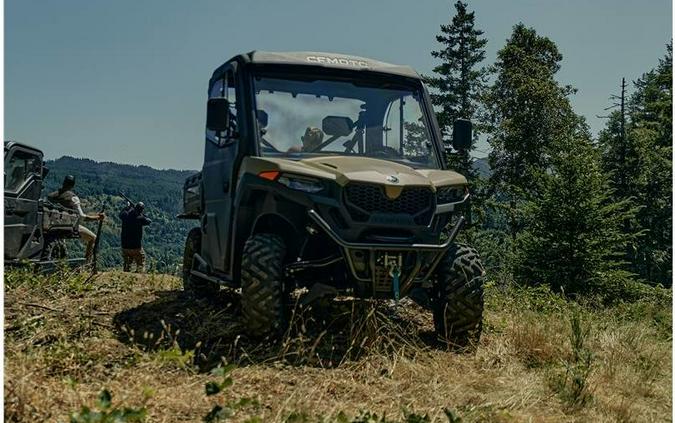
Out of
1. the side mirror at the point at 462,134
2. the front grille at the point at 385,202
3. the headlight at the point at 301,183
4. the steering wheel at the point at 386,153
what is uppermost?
the side mirror at the point at 462,134

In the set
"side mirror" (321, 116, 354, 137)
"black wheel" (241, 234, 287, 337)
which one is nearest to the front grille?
"black wheel" (241, 234, 287, 337)

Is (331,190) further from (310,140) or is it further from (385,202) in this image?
(310,140)

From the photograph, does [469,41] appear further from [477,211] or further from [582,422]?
[582,422]

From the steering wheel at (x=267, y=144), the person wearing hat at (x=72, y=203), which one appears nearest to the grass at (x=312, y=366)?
the steering wheel at (x=267, y=144)

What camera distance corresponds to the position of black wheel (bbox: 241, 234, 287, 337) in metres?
6.55

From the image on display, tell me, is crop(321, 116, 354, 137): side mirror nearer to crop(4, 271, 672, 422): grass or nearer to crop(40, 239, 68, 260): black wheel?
crop(4, 271, 672, 422): grass

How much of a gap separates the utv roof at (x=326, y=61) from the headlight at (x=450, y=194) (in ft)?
4.41

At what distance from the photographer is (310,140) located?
750 cm

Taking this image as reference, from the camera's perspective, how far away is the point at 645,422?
5383 mm

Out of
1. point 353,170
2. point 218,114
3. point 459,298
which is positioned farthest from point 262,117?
point 459,298

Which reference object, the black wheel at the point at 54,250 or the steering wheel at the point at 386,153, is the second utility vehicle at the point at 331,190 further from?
the black wheel at the point at 54,250

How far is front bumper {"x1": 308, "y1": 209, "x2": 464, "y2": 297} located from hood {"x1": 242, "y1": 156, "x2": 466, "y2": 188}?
1.23ft

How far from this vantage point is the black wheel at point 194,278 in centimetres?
954

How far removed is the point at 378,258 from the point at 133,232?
11.6 m
